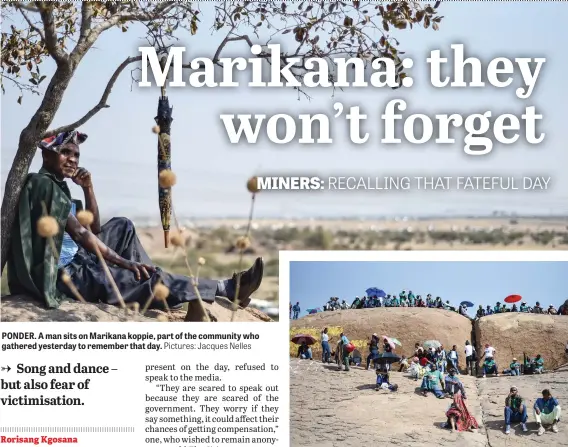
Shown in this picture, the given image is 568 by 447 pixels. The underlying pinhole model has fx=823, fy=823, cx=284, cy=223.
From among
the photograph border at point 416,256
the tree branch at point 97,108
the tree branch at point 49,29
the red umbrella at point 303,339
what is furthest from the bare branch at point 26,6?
the red umbrella at point 303,339

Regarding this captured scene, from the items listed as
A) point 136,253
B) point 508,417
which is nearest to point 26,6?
point 136,253

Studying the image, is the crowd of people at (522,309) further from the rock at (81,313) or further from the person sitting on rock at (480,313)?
the rock at (81,313)

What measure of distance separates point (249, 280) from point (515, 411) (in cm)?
239

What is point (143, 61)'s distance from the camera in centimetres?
672

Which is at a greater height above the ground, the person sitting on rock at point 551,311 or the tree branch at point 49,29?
the tree branch at point 49,29

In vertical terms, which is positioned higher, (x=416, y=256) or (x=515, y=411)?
(x=416, y=256)

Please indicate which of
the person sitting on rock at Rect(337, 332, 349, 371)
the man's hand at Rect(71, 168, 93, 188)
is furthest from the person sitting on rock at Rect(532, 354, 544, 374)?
the man's hand at Rect(71, 168, 93, 188)

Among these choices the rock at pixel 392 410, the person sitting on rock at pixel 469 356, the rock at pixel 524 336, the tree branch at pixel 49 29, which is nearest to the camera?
the tree branch at pixel 49 29

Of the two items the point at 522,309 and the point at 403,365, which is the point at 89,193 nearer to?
the point at 403,365

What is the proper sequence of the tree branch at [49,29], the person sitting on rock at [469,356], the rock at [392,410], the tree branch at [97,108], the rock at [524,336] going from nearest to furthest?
1. the tree branch at [49,29]
2. the rock at [392,410]
3. the tree branch at [97,108]
4. the rock at [524,336]
5. the person sitting on rock at [469,356]

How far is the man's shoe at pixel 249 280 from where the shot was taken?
6.62m

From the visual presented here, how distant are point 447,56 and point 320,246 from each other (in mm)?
1833

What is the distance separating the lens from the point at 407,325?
22.8ft

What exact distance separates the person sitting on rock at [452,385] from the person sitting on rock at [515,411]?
0.35m
